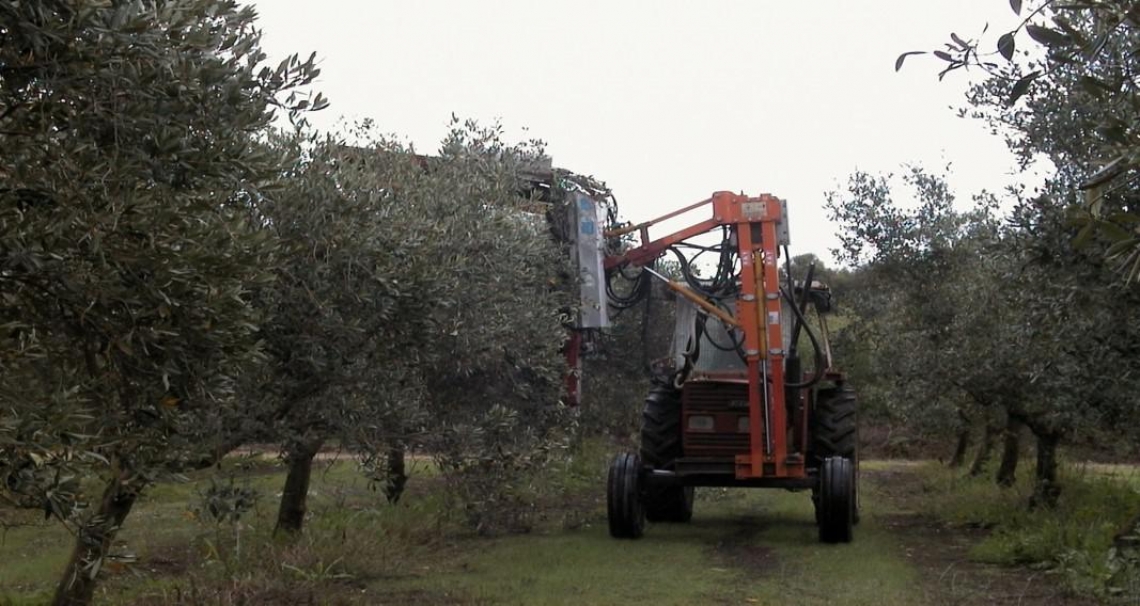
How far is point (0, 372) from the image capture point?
5852 millimetres

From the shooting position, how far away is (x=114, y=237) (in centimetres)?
596

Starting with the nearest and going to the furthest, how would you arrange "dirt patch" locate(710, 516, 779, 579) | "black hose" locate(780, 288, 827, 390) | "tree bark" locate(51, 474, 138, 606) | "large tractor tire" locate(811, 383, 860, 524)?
"tree bark" locate(51, 474, 138, 606)
"dirt patch" locate(710, 516, 779, 579)
"black hose" locate(780, 288, 827, 390)
"large tractor tire" locate(811, 383, 860, 524)

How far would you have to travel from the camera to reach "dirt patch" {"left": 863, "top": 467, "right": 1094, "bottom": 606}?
36.8 feet

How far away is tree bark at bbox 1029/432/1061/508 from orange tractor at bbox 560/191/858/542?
3397 millimetres

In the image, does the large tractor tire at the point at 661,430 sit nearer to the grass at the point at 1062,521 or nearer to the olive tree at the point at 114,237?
the grass at the point at 1062,521

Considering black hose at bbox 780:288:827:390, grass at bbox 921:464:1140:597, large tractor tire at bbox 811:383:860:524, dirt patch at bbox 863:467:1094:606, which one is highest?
black hose at bbox 780:288:827:390

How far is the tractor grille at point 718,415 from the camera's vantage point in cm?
1566

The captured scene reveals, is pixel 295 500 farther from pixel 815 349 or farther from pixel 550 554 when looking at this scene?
pixel 815 349

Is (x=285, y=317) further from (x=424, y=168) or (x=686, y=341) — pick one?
(x=686, y=341)

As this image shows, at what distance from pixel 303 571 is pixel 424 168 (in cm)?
471

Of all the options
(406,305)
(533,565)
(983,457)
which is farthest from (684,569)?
(983,457)

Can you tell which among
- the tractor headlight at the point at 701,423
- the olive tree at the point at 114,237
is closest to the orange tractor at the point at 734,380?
the tractor headlight at the point at 701,423

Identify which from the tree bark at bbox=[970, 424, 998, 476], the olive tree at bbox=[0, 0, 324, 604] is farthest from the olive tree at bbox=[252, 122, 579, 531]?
the tree bark at bbox=[970, 424, 998, 476]

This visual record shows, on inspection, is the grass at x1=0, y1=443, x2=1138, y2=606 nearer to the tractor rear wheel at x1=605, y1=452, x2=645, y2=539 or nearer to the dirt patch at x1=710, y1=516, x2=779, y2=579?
the dirt patch at x1=710, y1=516, x2=779, y2=579
